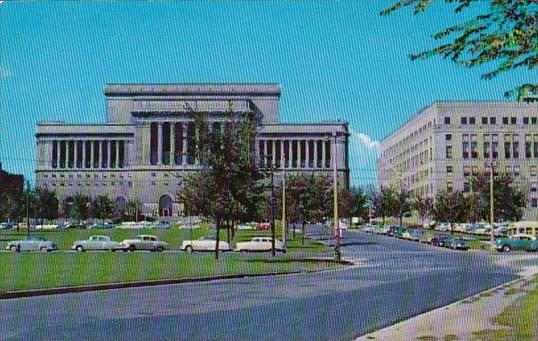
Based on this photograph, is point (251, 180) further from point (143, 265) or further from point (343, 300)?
point (343, 300)

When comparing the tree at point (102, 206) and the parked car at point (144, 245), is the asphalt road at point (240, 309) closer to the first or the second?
the parked car at point (144, 245)

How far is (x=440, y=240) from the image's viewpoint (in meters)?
38.9

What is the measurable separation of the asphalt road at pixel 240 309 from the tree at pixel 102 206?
1726 inches

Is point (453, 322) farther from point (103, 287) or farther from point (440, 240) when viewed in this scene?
point (440, 240)

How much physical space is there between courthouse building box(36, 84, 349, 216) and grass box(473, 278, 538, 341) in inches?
501

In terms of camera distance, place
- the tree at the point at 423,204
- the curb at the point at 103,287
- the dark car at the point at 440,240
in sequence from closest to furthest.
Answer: the curb at the point at 103,287 → the dark car at the point at 440,240 → the tree at the point at 423,204

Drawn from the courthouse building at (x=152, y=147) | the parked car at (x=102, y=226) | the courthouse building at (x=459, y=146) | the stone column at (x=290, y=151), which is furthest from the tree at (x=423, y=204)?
the parked car at (x=102, y=226)

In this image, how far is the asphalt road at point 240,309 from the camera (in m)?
8.00

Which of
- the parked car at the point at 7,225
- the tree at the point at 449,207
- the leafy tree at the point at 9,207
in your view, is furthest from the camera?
the parked car at the point at 7,225

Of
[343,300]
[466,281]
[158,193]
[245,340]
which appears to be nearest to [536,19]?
[245,340]

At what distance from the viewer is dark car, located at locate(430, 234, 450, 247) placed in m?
38.1

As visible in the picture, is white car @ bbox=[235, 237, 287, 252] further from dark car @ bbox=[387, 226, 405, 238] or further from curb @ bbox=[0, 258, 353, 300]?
dark car @ bbox=[387, 226, 405, 238]

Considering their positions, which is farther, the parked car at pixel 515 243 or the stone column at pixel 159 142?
the stone column at pixel 159 142

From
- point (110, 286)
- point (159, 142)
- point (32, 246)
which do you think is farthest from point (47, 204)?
point (110, 286)
